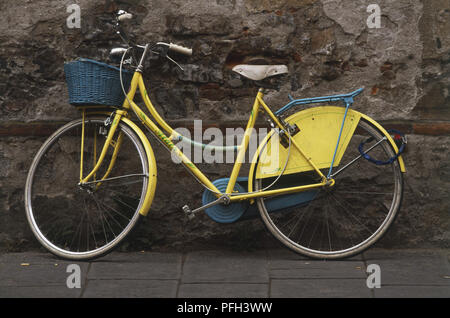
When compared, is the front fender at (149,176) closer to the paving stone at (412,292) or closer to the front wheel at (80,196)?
the front wheel at (80,196)

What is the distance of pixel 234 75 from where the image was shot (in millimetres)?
4223

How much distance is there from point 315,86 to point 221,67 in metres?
0.66

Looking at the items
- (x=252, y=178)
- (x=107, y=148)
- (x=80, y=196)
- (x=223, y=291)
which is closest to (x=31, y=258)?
(x=80, y=196)

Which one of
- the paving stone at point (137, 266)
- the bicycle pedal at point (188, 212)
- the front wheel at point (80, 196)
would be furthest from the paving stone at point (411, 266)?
the front wheel at point (80, 196)

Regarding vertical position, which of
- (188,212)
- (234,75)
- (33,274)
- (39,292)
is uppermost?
(234,75)

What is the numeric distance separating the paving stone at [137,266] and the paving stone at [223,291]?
236mm

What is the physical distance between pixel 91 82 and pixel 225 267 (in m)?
1.40

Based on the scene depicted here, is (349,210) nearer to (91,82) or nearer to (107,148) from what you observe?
(107,148)

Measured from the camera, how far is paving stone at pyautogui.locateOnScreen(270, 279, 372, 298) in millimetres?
3289

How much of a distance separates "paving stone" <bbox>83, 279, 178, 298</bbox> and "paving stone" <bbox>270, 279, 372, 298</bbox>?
58 cm

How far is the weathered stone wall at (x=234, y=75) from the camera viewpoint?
415 cm

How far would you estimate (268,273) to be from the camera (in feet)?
12.0
